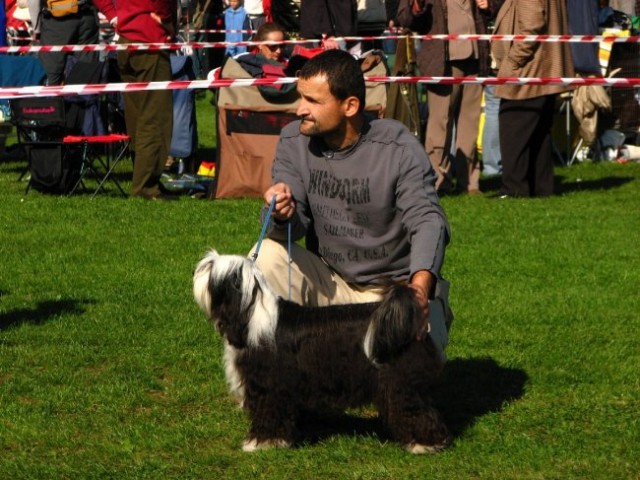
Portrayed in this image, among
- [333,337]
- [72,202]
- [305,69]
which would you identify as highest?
[305,69]

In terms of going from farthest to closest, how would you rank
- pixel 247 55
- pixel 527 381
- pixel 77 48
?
1. pixel 77 48
2. pixel 247 55
3. pixel 527 381

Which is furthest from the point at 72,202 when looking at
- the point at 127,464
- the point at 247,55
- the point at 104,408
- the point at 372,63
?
the point at 127,464

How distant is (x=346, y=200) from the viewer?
5.00m

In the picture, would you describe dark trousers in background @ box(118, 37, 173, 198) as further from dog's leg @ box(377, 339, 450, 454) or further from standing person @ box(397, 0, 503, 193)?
dog's leg @ box(377, 339, 450, 454)

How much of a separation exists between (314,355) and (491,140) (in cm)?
874

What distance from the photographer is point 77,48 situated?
12133 mm

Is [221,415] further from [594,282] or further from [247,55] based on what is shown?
[247,55]

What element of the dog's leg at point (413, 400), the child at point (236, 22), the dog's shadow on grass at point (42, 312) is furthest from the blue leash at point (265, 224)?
the child at point (236, 22)

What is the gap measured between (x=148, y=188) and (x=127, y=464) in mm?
6482

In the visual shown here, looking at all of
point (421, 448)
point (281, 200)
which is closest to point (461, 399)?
point (421, 448)

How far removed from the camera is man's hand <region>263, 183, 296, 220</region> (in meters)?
4.74

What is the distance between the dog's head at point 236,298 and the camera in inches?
174

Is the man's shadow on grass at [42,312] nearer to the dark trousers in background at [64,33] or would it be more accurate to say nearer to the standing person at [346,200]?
the standing person at [346,200]

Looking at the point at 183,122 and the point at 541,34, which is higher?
the point at 541,34
